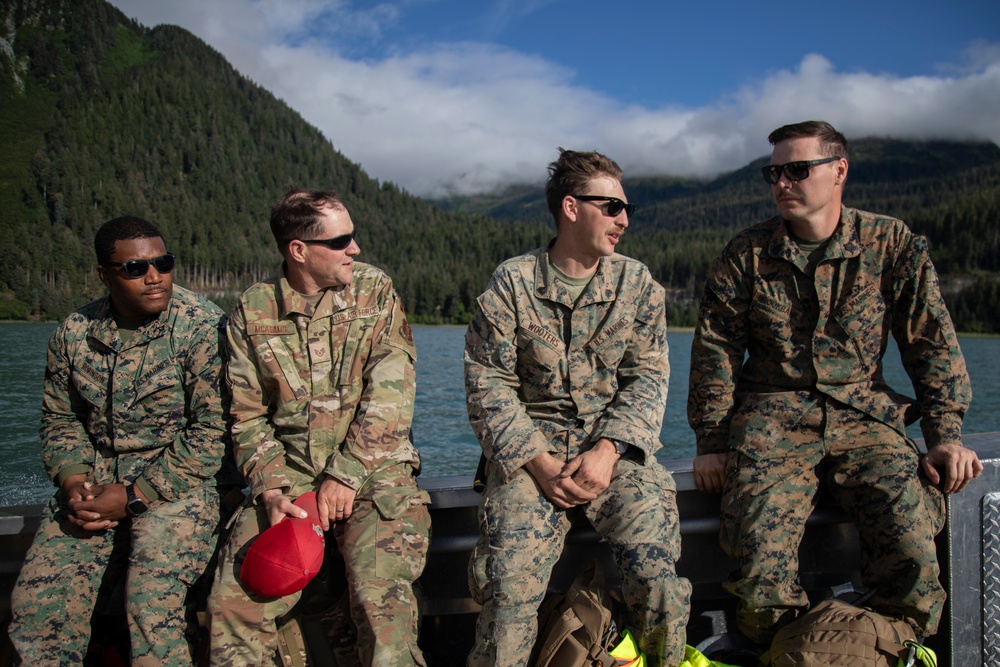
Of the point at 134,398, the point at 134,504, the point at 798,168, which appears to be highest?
the point at 798,168

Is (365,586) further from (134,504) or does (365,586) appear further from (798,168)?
(798,168)

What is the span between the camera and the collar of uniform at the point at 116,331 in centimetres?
319

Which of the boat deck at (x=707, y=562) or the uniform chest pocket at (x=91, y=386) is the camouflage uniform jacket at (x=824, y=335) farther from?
the uniform chest pocket at (x=91, y=386)

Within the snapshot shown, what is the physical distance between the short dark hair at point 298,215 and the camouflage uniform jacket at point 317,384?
0.20 metres

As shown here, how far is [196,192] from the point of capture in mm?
153125

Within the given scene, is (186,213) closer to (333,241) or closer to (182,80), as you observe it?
(182,80)

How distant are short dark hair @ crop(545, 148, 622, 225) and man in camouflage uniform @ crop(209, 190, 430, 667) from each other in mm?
831

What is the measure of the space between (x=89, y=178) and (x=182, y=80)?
178ft

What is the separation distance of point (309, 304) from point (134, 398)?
0.82 m

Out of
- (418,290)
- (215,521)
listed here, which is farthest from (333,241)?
(418,290)

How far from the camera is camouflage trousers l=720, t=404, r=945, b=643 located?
2.82 m

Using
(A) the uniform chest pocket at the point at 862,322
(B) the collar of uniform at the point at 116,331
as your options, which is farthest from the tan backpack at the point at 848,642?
(B) the collar of uniform at the point at 116,331

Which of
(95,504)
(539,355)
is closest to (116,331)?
(95,504)

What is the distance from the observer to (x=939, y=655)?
299cm
